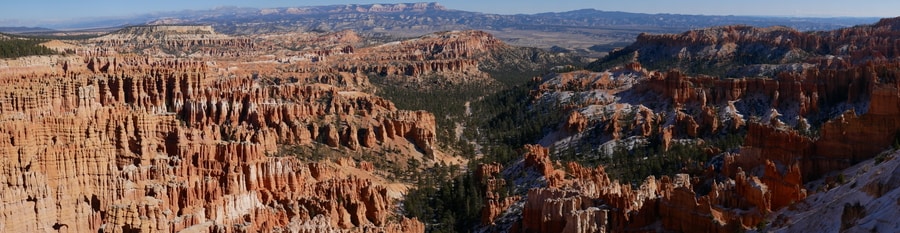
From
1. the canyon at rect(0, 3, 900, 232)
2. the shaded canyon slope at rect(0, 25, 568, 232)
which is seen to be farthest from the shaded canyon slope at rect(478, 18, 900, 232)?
the shaded canyon slope at rect(0, 25, 568, 232)

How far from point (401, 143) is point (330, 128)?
21.5 feet

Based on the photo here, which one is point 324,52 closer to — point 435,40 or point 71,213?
point 435,40

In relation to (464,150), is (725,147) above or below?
above

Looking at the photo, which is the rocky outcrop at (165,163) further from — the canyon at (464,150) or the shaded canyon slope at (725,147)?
the shaded canyon slope at (725,147)

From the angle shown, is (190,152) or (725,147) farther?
(725,147)

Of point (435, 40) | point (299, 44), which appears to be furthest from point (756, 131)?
point (299, 44)

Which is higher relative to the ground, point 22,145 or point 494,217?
point 22,145

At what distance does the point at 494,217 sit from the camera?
4103 centimetres

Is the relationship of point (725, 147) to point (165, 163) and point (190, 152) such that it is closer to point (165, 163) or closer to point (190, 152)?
point (190, 152)

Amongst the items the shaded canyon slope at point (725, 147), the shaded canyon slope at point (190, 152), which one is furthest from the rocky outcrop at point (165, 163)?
the shaded canyon slope at point (725, 147)

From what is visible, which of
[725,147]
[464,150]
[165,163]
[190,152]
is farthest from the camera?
[464,150]

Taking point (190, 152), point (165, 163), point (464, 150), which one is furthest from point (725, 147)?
point (165, 163)

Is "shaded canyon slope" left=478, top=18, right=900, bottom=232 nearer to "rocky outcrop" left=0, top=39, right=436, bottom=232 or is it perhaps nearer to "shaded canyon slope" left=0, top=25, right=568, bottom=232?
"rocky outcrop" left=0, top=39, right=436, bottom=232

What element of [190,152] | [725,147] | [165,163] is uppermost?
[165,163]
